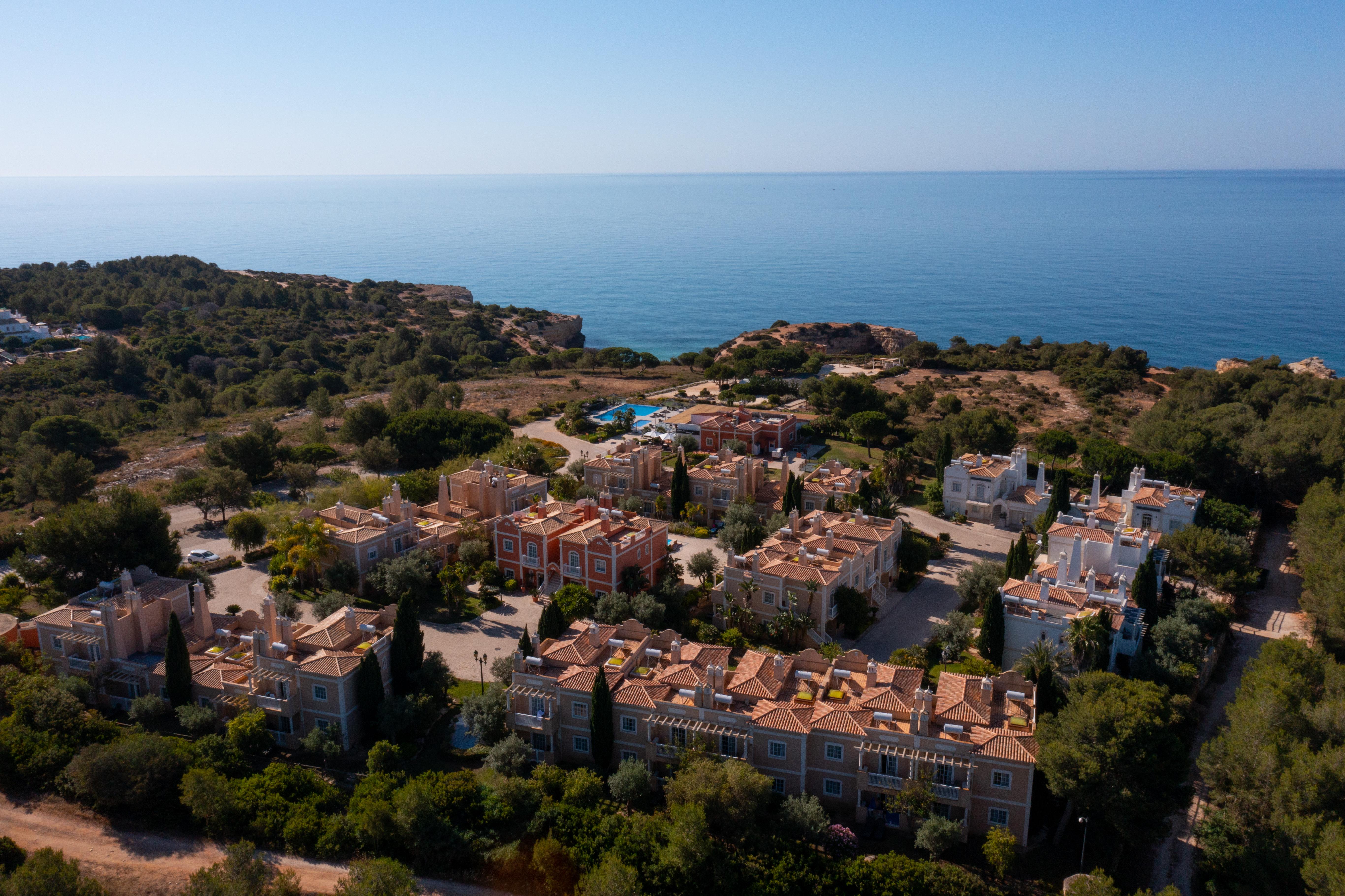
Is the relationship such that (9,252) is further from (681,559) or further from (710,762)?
(710,762)

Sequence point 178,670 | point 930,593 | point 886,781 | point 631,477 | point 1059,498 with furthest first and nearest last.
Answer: point 631,477 < point 1059,498 < point 930,593 < point 178,670 < point 886,781

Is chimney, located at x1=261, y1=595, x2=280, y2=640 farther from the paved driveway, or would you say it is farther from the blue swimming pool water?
the blue swimming pool water

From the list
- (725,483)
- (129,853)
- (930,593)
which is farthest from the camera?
(725,483)

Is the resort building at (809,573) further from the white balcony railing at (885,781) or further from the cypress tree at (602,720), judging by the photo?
the cypress tree at (602,720)

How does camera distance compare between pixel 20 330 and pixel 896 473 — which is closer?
pixel 896 473

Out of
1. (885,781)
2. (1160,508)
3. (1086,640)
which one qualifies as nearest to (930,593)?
(1086,640)

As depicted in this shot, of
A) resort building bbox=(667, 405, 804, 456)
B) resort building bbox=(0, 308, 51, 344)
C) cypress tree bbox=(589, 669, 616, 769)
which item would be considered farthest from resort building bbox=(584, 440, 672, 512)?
resort building bbox=(0, 308, 51, 344)

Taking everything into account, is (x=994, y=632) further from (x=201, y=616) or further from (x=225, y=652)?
(x=201, y=616)
